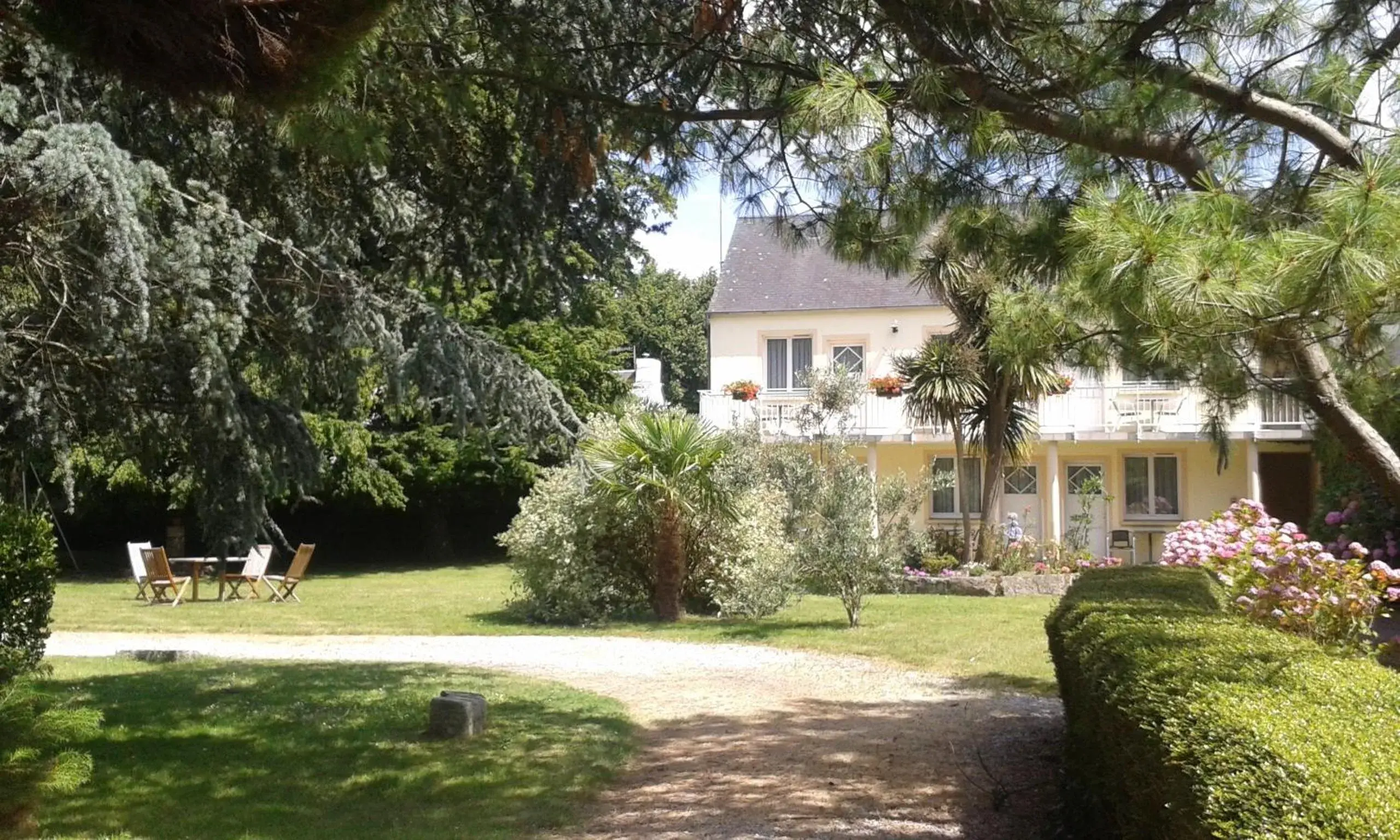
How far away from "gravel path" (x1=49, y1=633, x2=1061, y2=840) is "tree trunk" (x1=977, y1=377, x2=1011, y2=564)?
9.00 metres

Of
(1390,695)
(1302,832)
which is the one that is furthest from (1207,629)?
(1302,832)

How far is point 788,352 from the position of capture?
28.8 metres

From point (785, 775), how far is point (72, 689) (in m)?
6.27

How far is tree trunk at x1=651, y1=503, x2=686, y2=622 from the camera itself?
51.7ft

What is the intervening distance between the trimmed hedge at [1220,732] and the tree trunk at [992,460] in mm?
14778

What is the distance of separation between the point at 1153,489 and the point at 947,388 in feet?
30.4

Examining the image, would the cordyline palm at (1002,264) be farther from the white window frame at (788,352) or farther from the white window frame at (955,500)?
the white window frame at (788,352)

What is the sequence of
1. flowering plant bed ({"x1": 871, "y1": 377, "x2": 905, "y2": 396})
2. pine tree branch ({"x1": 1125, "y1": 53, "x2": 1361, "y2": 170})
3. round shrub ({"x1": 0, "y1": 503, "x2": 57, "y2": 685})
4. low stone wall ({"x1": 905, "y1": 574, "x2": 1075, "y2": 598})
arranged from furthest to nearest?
1. flowering plant bed ({"x1": 871, "y1": 377, "x2": 905, "y2": 396})
2. low stone wall ({"x1": 905, "y1": 574, "x2": 1075, "y2": 598})
3. round shrub ({"x1": 0, "y1": 503, "x2": 57, "y2": 685})
4. pine tree branch ({"x1": 1125, "y1": 53, "x2": 1361, "y2": 170})

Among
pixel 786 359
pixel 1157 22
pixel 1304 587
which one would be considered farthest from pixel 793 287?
pixel 1157 22

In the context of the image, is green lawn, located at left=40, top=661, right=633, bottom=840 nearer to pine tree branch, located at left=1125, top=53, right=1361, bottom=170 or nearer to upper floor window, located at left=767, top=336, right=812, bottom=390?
pine tree branch, located at left=1125, top=53, right=1361, bottom=170

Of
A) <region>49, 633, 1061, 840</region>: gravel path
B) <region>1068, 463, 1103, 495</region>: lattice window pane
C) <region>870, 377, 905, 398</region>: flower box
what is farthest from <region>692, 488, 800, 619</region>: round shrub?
<region>1068, 463, 1103, 495</region>: lattice window pane

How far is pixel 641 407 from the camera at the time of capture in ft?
55.6

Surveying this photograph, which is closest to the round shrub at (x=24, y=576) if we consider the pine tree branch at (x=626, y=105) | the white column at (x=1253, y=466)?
the pine tree branch at (x=626, y=105)

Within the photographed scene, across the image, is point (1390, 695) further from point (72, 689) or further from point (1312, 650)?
point (72, 689)
